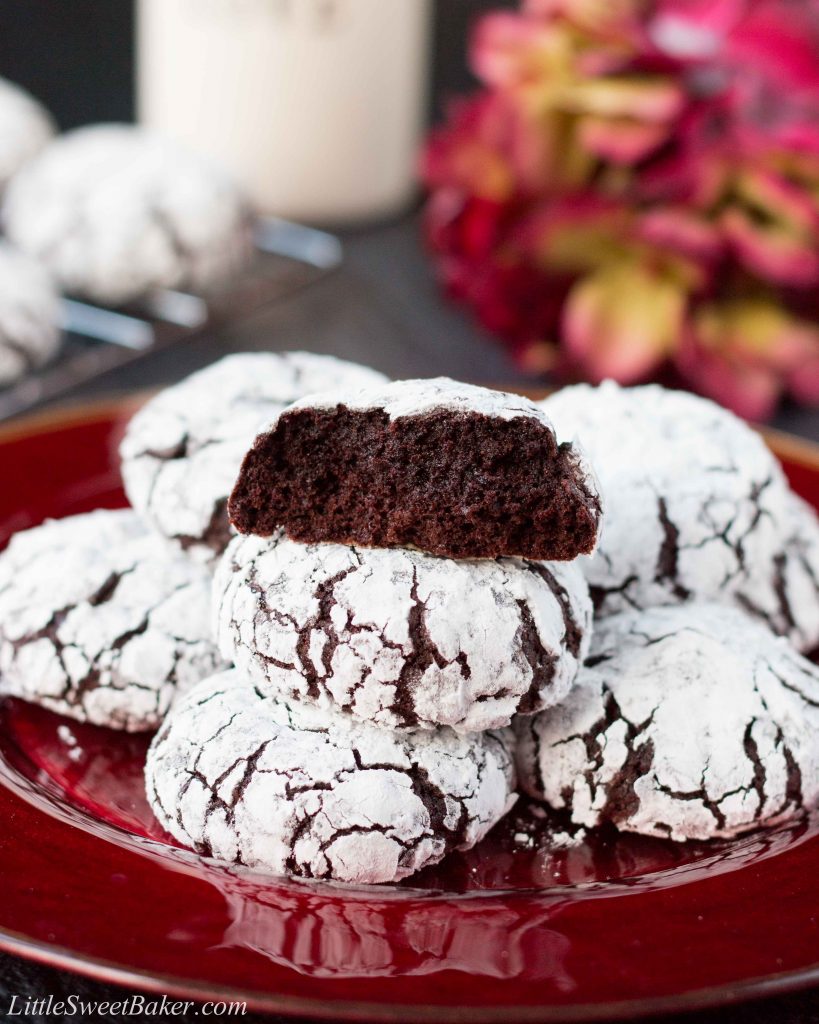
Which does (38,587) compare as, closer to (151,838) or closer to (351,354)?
(151,838)

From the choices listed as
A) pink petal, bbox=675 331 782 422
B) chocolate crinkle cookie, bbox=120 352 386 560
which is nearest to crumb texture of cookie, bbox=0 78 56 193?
pink petal, bbox=675 331 782 422

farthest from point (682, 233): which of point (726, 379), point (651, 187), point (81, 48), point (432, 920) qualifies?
point (81, 48)

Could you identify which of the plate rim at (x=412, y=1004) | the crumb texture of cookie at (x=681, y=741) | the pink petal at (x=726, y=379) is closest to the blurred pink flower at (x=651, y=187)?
the pink petal at (x=726, y=379)

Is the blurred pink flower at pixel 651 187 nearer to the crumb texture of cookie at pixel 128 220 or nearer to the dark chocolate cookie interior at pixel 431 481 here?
the crumb texture of cookie at pixel 128 220

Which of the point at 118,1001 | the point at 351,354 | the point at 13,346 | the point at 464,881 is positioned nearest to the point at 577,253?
the point at 351,354

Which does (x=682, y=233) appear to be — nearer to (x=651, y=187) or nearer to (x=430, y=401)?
(x=651, y=187)

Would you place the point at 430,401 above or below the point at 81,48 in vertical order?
above

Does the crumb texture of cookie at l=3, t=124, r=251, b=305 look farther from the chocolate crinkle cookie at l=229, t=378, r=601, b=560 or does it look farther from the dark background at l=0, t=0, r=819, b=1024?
the chocolate crinkle cookie at l=229, t=378, r=601, b=560
